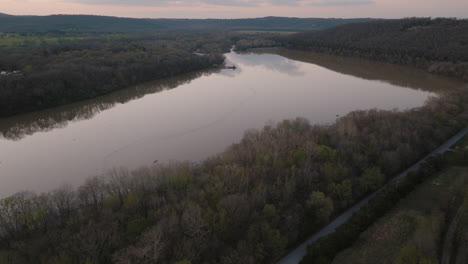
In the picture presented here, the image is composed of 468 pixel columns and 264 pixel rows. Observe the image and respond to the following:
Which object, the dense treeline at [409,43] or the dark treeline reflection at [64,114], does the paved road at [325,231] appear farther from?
the dense treeline at [409,43]

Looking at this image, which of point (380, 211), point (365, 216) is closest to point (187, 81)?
point (380, 211)

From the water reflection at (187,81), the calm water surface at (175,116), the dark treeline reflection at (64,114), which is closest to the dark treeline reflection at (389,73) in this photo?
the water reflection at (187,81)

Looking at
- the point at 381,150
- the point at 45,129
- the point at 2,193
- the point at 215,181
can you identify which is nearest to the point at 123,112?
the point at 45,129

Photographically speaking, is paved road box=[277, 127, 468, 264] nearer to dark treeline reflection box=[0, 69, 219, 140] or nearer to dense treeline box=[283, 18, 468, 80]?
dark treeline reflection box=[0, 69, 219, 140]

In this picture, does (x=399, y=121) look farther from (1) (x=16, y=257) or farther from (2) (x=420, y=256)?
(1) (x=16, y=257)

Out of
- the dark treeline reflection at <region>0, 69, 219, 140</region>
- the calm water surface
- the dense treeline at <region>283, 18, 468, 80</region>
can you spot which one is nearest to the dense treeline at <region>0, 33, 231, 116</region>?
the dark treeline reflection at <region>0, 69, 219, 140</region>

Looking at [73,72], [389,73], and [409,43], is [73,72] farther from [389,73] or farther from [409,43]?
[409,43]
